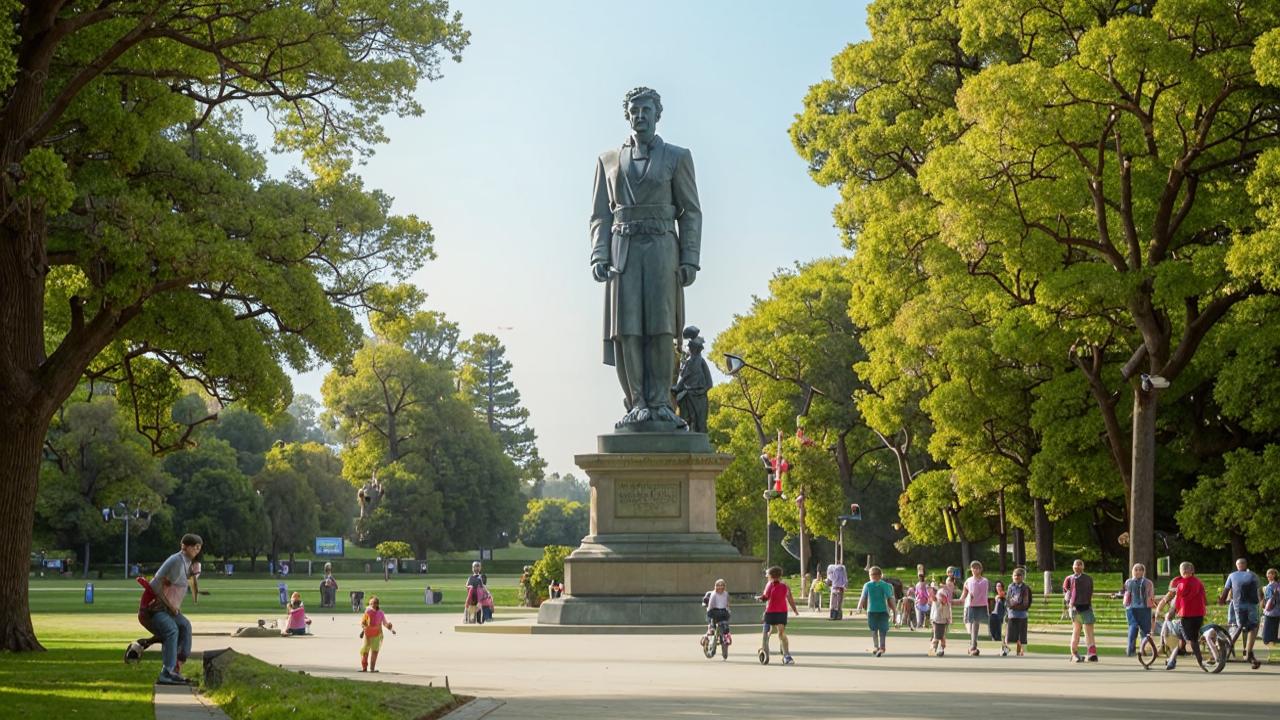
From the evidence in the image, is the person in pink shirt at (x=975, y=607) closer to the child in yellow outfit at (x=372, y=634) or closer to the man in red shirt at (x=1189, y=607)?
the man in red shirt at (x=1189, y=607)

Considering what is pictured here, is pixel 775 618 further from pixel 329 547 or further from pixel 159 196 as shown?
pixel 329 547

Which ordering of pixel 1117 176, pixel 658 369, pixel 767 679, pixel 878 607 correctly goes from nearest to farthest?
pixel 767 679, pixel 878 607, pixel 658 369, pixel 1117 176

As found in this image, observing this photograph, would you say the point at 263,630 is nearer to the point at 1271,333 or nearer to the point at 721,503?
the point at 1271,333

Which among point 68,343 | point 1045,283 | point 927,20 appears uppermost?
point 927,20

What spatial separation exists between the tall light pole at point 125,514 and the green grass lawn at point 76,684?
59.1 metres

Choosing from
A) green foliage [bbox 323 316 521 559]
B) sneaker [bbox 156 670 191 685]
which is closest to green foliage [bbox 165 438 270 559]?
green foliage [bbox 323 316 521 559]

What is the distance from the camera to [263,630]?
30.1 m

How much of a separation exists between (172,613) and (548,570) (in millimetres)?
23584

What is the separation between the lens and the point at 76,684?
51.0 feet

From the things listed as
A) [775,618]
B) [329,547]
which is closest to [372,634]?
[775,618]

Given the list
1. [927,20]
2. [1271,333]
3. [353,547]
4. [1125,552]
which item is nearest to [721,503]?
[1125,552]

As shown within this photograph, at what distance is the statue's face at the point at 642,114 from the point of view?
26797 millimetres

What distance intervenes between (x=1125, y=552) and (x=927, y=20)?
17856mm

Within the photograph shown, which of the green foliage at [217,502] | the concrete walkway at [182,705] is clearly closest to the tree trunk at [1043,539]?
the concrete walkway at [182,705]
